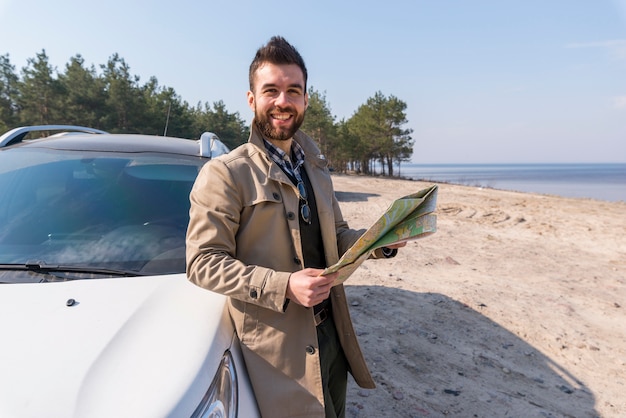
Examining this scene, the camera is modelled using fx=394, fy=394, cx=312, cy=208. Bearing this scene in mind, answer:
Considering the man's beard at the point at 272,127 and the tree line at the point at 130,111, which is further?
the tree line at the point at 130,111

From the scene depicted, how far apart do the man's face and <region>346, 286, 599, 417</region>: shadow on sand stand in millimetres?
1960

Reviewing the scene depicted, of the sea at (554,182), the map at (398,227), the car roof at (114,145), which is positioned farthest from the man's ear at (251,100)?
the sea at (554,182)

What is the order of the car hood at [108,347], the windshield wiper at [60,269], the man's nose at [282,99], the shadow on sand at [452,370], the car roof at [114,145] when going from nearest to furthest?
the car hood at [108,347] < the man's nose at [282,99] < the windshield wiper at [60,269] < the car roof at [114,145] < the shadow on sand at [452,370]

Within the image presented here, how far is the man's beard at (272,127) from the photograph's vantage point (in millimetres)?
1525

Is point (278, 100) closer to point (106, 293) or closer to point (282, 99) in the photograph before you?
point (282, 99)

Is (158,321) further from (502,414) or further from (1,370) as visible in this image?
(502,414)

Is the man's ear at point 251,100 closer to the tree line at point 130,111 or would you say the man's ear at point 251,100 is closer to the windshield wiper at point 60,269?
the windshield wiper at point 60,269

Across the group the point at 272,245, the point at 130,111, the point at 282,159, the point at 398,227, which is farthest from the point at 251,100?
the point at 130,111

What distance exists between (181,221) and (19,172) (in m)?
0.96

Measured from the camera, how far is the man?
4.11ft

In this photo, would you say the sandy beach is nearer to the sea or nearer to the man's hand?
the man's hand

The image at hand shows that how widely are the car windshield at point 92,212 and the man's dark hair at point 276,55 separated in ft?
2.91

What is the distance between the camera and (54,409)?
95cm

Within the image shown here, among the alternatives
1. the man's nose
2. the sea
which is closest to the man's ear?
the man's nose
